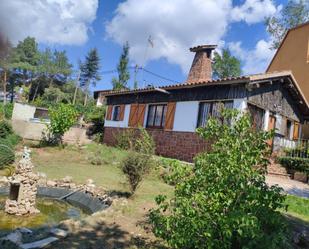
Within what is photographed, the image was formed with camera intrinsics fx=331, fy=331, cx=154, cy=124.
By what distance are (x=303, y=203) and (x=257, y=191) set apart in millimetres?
6359

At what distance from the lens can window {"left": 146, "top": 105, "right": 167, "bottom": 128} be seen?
1789 centimetres

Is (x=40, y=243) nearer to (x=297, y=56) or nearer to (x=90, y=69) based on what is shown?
(x=297, y=56)

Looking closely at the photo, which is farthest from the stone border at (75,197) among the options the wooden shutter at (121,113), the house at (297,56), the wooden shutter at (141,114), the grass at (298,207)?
the house at (297,56)

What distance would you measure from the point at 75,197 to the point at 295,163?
1042 cm

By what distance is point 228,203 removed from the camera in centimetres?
417

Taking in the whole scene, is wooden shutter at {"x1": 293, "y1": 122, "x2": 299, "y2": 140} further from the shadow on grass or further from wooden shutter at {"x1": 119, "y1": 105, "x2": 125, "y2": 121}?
the shadow on grass

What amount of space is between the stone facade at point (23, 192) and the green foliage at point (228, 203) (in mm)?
3851

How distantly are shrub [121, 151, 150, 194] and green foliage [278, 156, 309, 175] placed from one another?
936 centimetres

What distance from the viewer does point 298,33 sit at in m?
22.0

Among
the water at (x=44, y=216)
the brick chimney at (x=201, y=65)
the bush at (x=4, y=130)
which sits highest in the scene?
the brick chimney at (x=201, y=65)

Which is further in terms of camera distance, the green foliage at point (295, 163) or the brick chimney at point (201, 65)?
the brick chimney at point (201, 65)

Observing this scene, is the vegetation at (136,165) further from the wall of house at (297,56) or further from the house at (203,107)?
the wall of house at (297,56)

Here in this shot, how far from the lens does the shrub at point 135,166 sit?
809cm

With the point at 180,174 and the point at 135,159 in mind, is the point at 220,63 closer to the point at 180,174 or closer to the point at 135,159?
the point at 135,159
